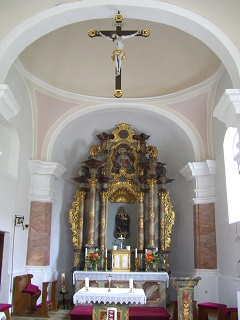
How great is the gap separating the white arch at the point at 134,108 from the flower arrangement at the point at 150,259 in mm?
2703

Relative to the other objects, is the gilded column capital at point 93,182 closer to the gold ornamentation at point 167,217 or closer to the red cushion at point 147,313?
the gold ornamentation at point 167,217

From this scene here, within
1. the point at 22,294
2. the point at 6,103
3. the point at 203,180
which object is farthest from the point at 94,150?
the point at 6,103

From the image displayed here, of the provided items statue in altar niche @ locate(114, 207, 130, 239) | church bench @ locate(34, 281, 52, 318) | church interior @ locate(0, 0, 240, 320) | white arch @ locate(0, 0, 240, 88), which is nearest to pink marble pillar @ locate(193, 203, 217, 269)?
church interior @ locate(0, 0, 240, 320)

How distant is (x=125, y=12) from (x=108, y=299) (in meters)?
4.68

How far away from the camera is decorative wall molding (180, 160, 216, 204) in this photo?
31.9 feet

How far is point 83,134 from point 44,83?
2.43 m

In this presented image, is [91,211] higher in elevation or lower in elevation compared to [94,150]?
lower

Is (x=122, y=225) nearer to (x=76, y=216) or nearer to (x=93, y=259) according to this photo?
(x=76, y=216)

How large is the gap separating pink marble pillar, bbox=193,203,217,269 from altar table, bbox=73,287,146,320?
3.10m

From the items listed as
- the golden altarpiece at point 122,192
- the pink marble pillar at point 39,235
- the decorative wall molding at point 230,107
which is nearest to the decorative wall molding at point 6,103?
the decorative wall molding at point 230,107

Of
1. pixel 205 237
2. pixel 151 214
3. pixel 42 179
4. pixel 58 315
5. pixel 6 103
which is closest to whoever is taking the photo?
pixel 6 103

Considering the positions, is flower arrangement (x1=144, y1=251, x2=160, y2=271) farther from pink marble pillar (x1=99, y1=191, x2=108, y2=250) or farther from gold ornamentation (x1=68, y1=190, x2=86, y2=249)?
gold ornamentation (x1=68, y1=190, x2=86, y2=249)

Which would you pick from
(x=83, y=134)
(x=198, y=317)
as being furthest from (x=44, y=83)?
(x=198, y=317)

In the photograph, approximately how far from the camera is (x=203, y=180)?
9945mm
